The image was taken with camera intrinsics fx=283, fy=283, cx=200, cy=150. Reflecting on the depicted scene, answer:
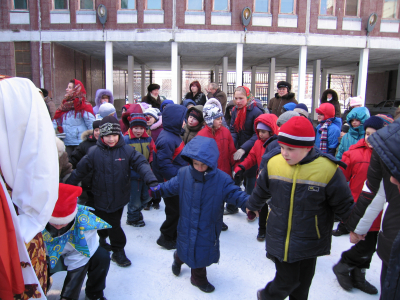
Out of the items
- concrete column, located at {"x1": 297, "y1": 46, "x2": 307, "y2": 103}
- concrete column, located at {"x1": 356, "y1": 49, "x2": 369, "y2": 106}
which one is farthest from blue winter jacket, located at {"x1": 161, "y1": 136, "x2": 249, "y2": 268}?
concrete column, located at {"x1": 356, "y1": 49, "x2": 369, "y2": 106}

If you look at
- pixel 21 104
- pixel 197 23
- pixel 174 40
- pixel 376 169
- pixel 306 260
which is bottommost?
pixel 306 260

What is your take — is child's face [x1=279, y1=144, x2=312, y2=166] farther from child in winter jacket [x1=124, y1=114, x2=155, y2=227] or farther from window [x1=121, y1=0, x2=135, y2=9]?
window [x1=121, y1=0, x2=135, y2=9]

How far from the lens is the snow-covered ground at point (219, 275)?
262 centimetres

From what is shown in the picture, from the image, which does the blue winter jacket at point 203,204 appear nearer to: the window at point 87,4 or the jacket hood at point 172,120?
the jacket hood at point 172,120

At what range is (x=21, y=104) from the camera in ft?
4.02

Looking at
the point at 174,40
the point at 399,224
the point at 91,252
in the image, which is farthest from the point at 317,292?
the point at 174,40

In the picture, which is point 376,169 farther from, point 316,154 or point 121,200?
point 121,200

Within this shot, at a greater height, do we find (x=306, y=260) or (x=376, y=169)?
(x=376, y=169)

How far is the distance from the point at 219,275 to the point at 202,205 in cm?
89

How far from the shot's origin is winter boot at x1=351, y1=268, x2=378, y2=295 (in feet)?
8.74

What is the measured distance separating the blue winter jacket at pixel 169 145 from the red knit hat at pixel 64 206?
5.00ft

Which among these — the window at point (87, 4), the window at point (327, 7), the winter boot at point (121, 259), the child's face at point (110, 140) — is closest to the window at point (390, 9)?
the window at point (327, 7)

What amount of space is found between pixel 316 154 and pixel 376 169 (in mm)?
412

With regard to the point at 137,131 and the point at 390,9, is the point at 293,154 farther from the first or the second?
the point at 390,9
